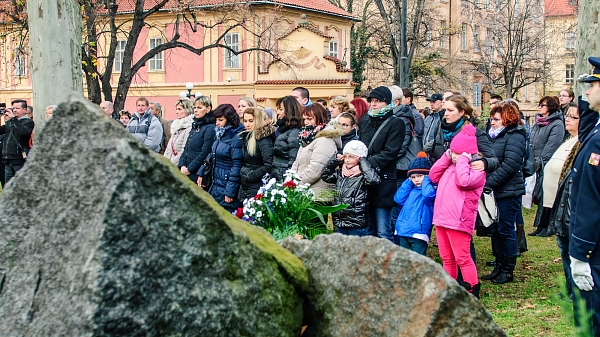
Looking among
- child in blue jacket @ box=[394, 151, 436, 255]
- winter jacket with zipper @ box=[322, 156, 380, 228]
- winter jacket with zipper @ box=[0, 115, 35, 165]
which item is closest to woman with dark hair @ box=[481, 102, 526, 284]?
child in blue jacket @ box=[394, 151, 436, 255]

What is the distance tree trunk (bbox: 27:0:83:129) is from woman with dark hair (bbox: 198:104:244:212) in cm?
240

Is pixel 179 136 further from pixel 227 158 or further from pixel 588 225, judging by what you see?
pixel 588 225

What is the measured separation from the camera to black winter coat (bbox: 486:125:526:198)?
24.3ft

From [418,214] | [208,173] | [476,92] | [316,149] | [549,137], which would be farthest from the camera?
[476,92]

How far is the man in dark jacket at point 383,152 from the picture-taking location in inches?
285

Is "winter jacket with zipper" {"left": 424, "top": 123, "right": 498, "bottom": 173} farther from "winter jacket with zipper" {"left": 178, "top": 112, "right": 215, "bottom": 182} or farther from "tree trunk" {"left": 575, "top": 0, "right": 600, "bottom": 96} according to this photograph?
"tree trunk" {"left": 575, "top": 0, "right": 600, "bottom": 96}

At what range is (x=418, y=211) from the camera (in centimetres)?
674

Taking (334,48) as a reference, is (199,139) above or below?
below

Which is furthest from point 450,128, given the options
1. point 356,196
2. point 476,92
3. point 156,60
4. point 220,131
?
point 476,92

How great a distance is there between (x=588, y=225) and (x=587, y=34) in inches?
274

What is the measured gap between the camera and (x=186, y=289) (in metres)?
2.68

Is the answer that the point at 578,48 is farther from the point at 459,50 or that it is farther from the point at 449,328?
the point at 459,50

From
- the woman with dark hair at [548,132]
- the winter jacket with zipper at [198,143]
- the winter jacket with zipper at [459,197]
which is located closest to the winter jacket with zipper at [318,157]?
the winter jacket with zipper at [459,197]

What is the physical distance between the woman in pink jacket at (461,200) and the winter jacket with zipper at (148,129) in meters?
5.98
